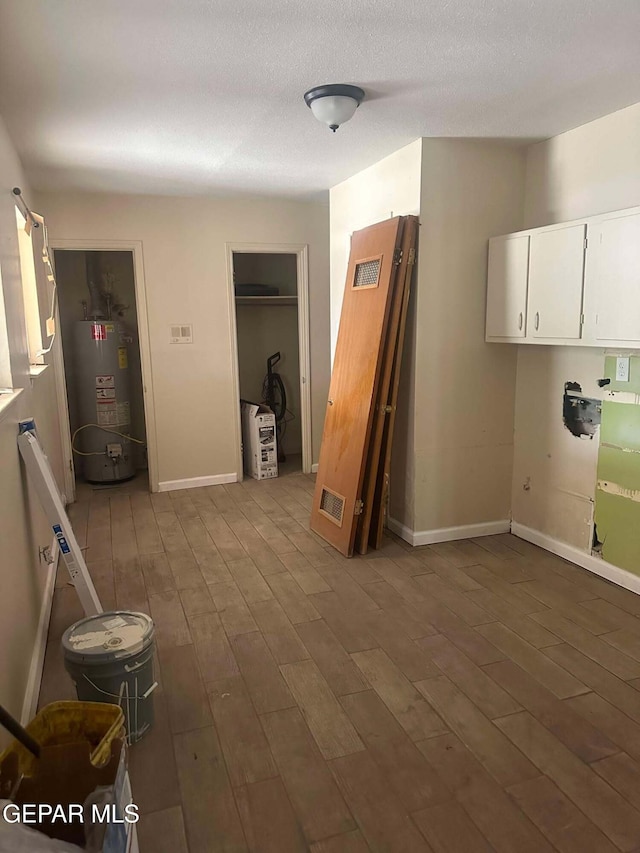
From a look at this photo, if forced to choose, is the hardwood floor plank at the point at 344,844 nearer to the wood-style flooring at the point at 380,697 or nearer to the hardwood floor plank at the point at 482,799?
the wood-style flooring at the point at 380,697

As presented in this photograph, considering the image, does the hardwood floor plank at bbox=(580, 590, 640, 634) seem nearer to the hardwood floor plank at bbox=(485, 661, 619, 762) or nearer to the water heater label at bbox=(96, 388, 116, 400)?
the hardwood floor plank at bbox=(485, 661, 619, 762)

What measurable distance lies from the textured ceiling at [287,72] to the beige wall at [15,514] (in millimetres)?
541

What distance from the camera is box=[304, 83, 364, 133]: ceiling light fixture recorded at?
104 inches

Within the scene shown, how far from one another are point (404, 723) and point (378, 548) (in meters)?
1.67

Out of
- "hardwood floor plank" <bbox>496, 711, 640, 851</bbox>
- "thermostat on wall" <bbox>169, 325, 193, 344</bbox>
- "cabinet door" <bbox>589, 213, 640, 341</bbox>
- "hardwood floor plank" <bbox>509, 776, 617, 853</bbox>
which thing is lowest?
"hardwood floor plank" <bbox>509, 776, 617, 853</bbox>

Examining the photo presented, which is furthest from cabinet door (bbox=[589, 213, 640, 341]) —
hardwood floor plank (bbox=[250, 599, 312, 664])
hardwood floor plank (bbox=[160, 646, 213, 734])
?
hardwood floor plank (bbox=[160, 646, 213, 734])

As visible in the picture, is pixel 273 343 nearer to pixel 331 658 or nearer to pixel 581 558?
pixel 581 558

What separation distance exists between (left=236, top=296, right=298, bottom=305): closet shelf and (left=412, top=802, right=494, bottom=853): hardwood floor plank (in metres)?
4.79

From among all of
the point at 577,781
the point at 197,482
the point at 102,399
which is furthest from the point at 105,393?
the point at 577,781

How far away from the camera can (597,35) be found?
7.18ft

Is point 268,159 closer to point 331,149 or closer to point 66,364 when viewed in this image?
point 331,149

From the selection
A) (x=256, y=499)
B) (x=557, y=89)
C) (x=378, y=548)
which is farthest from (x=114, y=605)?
(x=557, y=89)

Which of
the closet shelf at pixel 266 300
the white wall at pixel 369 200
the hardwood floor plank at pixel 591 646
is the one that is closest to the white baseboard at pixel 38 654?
the hardwood floor plank at pixel 591 646

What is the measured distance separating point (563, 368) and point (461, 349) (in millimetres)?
607
